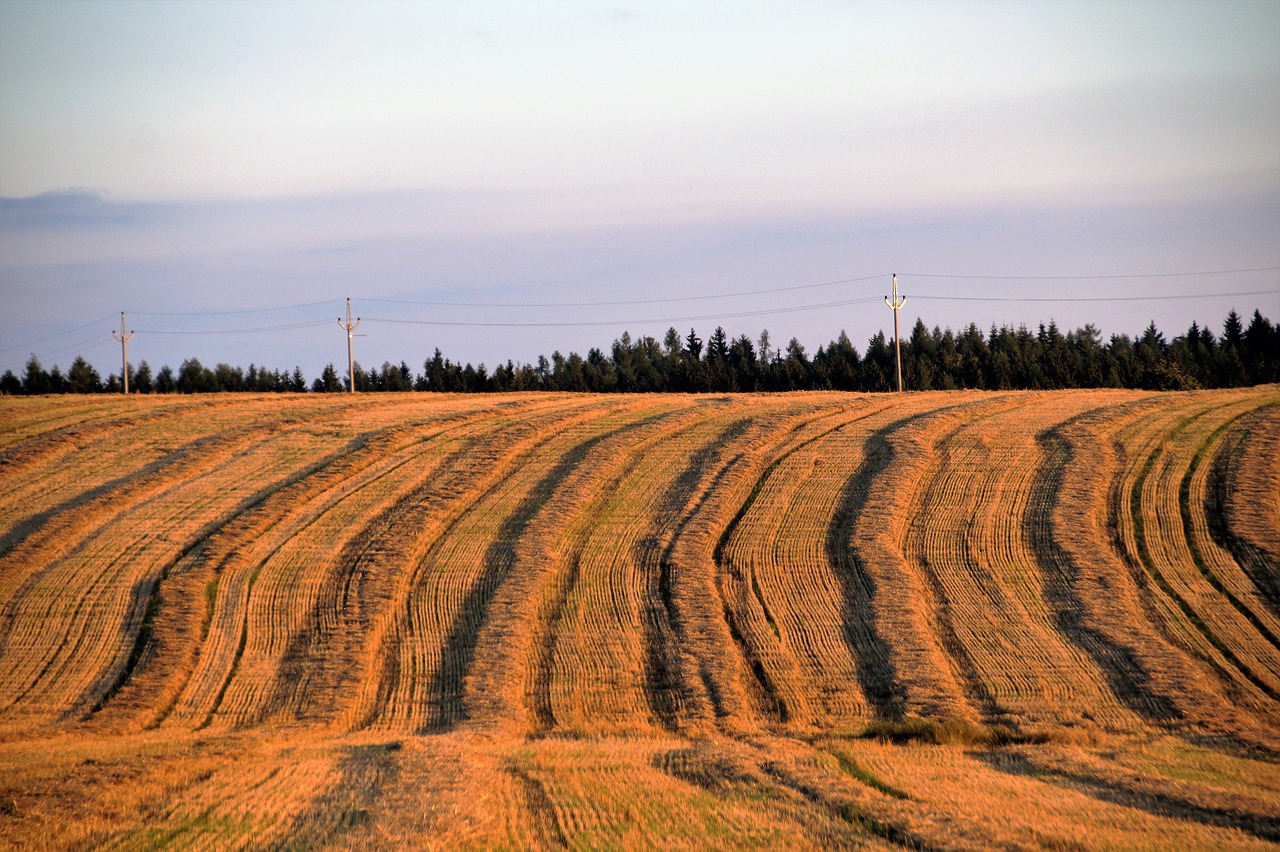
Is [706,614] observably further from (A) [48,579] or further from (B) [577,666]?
(A) [48,579]

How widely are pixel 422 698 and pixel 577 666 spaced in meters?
2.86

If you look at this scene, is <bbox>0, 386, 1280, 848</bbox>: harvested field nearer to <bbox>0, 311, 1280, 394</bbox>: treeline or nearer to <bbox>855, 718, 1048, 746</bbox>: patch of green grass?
<bbox>855, 718, 1048, 746</bbox>: patch of green grass

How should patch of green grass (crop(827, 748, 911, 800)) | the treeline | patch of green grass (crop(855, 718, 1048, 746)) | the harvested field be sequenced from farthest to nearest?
the treeline → patch of green grass (crop(855, 718, 1048, 746)) → patch of green grass (crop(827, 748, 911, 800)) → the harvested field

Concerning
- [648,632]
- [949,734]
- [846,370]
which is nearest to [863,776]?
[949,734]

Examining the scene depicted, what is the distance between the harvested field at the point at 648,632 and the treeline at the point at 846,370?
71.9 meters

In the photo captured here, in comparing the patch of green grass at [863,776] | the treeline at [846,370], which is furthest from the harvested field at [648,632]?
the treeline at [846,370]

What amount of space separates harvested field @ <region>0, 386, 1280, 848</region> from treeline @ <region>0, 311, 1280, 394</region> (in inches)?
2830

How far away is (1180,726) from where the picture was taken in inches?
652

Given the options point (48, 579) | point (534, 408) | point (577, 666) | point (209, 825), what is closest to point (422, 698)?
point (577, 666)

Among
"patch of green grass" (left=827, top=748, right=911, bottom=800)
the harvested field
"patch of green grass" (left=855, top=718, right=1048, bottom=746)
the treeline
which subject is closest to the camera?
the harvested field

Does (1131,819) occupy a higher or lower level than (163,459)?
lower

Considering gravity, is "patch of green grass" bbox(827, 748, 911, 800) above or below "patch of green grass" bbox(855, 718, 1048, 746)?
above

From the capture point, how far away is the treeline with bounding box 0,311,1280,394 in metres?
107

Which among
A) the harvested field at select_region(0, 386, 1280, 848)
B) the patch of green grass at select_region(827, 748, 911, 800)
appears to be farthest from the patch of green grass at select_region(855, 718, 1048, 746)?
the patch of green grass at select_region(827, 748, 911, 800)
